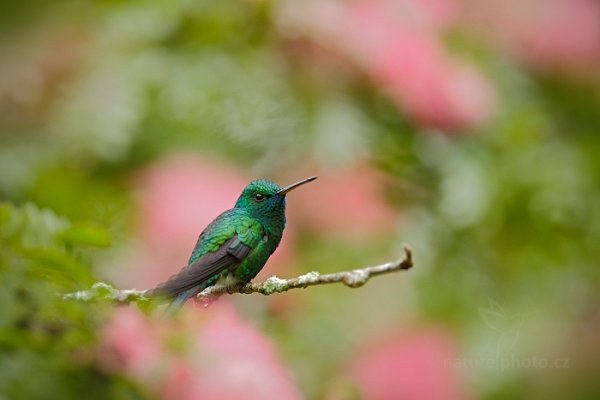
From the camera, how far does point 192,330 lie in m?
1.07

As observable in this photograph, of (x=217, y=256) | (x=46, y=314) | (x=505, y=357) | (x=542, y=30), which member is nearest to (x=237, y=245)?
A: (x=217, y=256)

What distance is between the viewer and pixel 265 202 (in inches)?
34.0

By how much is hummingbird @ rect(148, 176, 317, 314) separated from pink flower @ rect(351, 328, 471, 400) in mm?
1038

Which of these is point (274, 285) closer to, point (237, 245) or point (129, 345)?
point (237, 245)

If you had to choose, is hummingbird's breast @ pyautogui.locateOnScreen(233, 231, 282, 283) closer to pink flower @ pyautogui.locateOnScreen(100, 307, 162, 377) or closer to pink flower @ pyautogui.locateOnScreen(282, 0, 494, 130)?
pink flower @ pyautogui.locateOnScreen(100, 307, 162, 377)

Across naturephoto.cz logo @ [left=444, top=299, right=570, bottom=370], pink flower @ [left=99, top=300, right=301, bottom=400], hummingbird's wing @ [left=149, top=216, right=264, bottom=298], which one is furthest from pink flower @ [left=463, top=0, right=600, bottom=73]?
hummingbird's wing @ [left=149, top=216, right=264, bottom=298]

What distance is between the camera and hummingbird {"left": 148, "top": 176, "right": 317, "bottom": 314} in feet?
2.30

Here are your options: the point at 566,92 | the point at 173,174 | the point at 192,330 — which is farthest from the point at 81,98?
the point at 566,92

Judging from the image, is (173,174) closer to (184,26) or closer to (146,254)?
(146,254)

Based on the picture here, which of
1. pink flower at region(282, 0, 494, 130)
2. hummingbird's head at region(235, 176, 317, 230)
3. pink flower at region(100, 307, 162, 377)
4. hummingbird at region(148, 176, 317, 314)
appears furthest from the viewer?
pink flower at region(282, 0, 494, 130)

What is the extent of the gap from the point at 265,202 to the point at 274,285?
19 centimetres

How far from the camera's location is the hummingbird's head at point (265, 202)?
2.80 ft

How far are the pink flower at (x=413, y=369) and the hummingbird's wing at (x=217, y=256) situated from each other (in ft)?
3.53

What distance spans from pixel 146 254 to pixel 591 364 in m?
1.00
